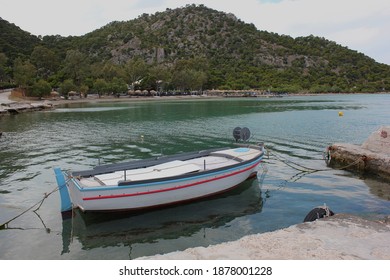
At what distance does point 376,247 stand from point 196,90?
15997cm

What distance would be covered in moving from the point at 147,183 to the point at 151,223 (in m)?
1.64

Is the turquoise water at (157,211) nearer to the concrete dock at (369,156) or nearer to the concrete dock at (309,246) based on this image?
the concrete dock at (369,156)

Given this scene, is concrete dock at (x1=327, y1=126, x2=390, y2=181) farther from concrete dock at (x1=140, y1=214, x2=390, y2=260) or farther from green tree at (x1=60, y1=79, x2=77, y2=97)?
green tree at (x1=60, y1=79, x2=77, y2=97)

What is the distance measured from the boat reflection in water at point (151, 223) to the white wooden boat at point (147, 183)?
0.48m

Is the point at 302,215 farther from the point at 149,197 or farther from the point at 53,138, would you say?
the point at 53,138

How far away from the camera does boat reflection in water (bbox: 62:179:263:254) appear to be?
40.4 ft

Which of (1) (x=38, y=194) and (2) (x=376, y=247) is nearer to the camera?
(2) (x=376, y=247)

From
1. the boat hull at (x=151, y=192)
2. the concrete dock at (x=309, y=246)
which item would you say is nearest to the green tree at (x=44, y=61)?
the boat hull at (x=151, y=192)

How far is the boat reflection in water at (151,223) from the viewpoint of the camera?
40.4 ft

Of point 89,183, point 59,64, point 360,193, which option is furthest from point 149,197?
point 59,64

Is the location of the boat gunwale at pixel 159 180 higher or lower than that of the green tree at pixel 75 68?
lower

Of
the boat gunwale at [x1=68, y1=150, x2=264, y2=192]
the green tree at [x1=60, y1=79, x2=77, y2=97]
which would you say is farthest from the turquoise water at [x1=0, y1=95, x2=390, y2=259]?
the green tree at [x1=60, y1=79, x2=77, y2=97]

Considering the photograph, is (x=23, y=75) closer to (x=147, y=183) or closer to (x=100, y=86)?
(x=100, y=86)

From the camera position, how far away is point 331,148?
24.4 m
